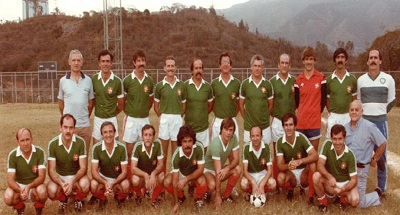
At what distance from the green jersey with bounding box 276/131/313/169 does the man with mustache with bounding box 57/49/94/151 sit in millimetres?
2645

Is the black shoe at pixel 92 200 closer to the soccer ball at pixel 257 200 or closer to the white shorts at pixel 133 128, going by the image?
the white shorts at pixel 133 128

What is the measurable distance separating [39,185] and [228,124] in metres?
2.39

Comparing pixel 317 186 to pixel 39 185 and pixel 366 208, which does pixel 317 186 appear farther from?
pixel 39 185

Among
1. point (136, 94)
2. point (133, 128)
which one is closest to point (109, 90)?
point (136, 94)

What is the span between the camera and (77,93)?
→ 6.29 m

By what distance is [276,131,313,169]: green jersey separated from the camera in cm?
605

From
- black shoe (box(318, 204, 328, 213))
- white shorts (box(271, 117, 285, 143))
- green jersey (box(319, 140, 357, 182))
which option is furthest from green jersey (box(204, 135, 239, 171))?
black shoe (box(318, 204, 328, 213))

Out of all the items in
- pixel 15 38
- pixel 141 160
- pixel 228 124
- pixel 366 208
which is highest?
pixel 15 38

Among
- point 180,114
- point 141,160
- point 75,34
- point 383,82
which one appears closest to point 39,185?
point 141,160

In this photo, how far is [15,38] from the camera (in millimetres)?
65188

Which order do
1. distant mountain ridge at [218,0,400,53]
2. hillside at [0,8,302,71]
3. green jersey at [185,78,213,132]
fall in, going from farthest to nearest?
Result: distant mountain ridge at [218,0,400,53], hillside at [0,8,302,71], green jersey at [185,78,213,132]

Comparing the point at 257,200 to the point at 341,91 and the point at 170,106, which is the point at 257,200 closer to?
the point at 170,106

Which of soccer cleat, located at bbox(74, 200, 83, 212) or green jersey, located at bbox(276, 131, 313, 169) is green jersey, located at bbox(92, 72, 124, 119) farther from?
green jersey, located at bbox(276, 131, 313, 169)

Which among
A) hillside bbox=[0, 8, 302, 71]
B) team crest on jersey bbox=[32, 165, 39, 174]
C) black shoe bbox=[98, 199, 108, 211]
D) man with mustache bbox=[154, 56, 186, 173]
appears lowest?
black shoe bbox=[98, 199, 108, 211]
